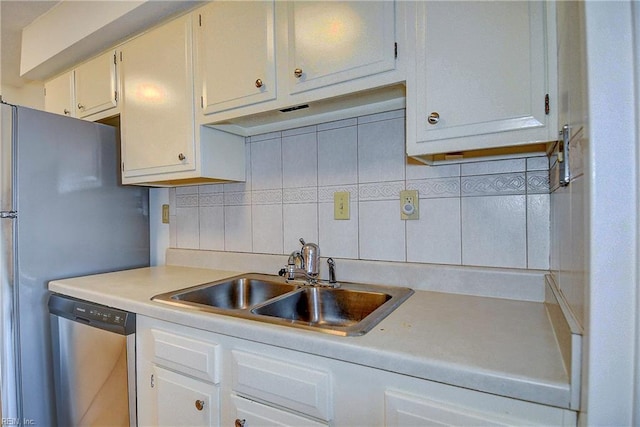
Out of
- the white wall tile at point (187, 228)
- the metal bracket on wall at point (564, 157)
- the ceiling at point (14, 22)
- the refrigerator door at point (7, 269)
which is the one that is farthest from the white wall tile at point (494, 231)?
the ceiling at point (14, 22)

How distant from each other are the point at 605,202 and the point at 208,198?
171 centimetres

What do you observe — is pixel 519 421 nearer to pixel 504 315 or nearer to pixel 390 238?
pixel 504 315

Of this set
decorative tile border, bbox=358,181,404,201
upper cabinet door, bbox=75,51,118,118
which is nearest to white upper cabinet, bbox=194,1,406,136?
decorative tile border, bbox=358,181,404,201

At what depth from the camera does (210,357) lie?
0.97 metres

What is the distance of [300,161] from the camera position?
1.54m

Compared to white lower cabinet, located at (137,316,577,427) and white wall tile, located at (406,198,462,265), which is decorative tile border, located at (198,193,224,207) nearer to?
white lower cabinet, located at (137,316,577,427)

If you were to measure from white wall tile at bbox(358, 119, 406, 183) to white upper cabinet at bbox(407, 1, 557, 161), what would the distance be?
32cm

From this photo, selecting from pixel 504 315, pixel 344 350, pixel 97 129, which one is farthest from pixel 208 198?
pixel 504 315

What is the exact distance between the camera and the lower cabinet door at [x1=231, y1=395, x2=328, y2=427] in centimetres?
82

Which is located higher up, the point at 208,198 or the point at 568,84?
the point at 568,84

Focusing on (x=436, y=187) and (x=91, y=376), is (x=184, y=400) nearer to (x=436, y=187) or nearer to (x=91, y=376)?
(x=91, y=376)

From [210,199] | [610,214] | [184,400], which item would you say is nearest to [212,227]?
[210,199]

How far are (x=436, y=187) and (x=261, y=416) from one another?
940 mm

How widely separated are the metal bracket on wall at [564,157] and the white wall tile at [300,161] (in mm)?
927
